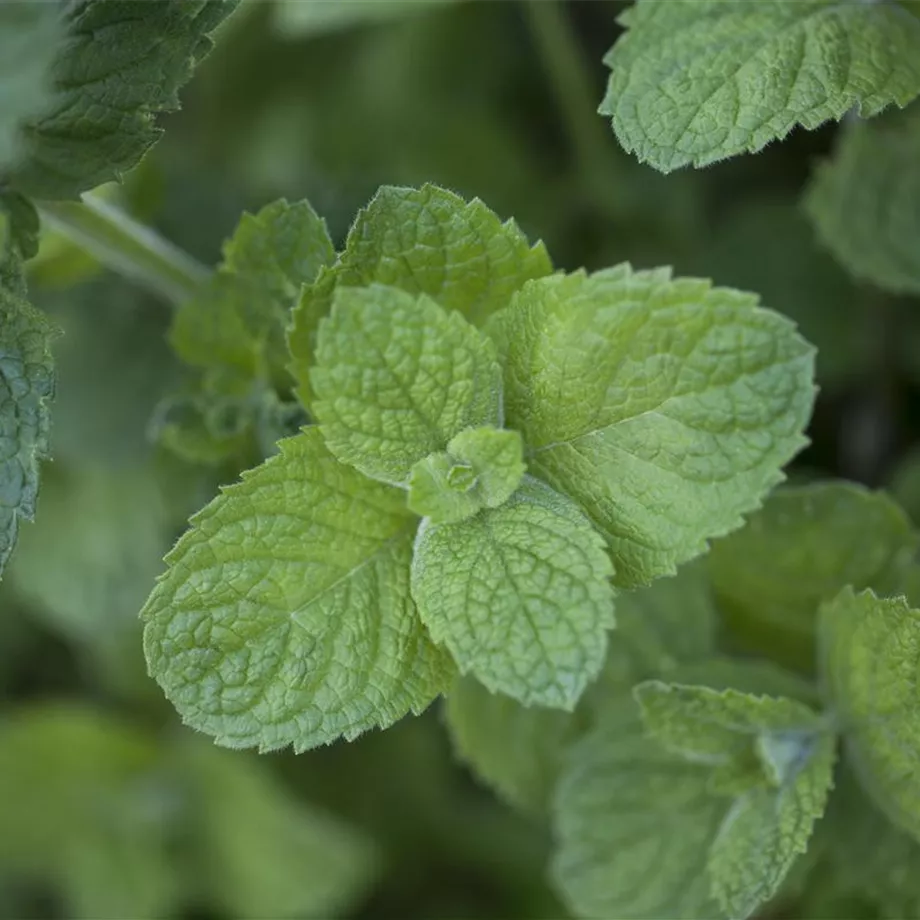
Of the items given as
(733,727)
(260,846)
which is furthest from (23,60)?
(260,846)

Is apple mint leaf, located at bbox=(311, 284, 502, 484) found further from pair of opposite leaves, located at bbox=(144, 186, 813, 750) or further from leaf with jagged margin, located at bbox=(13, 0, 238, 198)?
leaf with jagged margin, located at bbox=(13, 0, 238, 198)

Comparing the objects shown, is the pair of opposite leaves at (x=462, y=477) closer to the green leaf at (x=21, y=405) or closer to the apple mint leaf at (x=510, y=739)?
the green leaf at (x=21, y=405)

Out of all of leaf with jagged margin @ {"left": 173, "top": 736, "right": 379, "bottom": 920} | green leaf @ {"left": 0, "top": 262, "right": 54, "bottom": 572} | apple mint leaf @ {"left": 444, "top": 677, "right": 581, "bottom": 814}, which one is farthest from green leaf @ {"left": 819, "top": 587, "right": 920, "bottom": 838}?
leaf with jagged margin @ {"left": 173, "top": 736, "right": 379, "bottom": 920}

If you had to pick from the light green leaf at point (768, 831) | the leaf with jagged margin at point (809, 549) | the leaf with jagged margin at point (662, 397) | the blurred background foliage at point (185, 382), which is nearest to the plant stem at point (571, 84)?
the blurred background foliage at point (185, 382)

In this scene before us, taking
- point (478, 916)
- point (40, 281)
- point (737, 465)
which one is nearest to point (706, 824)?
point (737, 465)

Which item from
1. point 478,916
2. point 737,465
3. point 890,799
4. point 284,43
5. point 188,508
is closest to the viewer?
point 737,465

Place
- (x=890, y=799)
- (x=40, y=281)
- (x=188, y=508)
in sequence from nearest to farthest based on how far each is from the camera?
(x=890, y=799), (x=188, y=508), (x=40, y=281)

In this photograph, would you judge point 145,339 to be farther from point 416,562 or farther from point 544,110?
point 544,110
